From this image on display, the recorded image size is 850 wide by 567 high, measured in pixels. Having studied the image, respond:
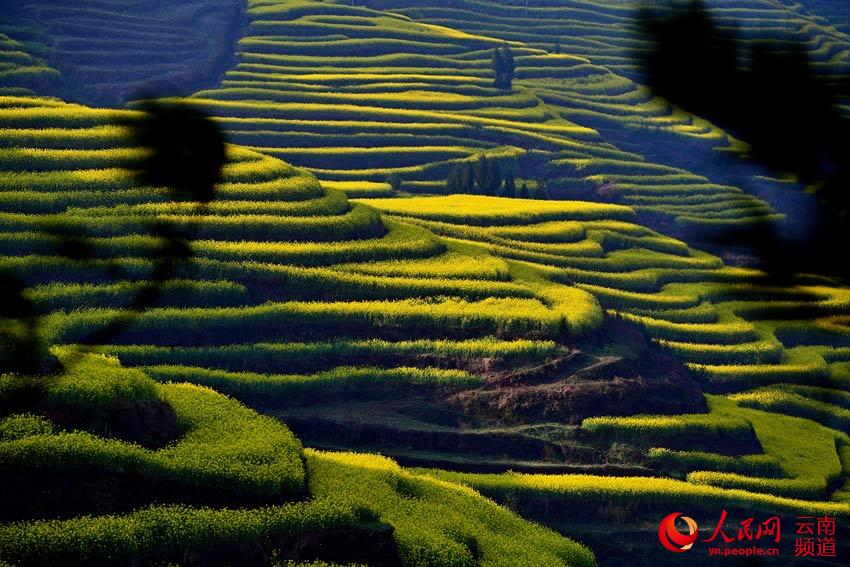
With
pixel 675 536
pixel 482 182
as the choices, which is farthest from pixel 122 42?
pixel 675 536

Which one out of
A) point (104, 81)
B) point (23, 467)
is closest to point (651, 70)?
point (23, 467)

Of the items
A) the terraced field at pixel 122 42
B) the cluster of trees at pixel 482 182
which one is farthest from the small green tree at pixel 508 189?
the terraced field at pixel 122 42

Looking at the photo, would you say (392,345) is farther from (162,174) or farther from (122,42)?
(122,42)

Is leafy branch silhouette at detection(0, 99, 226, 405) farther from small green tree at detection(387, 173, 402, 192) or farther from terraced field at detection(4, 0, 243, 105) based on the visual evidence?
terraced field at detection(4, 0, 243, 105)

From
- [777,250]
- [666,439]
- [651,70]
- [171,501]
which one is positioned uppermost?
[651,70]

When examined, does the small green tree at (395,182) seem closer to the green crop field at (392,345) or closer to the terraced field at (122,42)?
the green crop field at (392,345)

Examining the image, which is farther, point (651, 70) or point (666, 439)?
point (666, 439)

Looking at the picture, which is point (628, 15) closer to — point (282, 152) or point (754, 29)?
point (754, 29)

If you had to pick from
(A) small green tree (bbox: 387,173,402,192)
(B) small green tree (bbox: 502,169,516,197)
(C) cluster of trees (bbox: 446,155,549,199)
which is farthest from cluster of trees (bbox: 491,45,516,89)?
(B) small green tree (bbox: 502,169,516,197)
